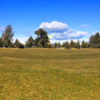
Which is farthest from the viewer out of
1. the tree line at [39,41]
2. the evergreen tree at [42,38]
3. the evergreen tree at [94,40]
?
the evergreen tree at [94,40]

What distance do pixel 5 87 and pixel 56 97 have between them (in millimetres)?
2766

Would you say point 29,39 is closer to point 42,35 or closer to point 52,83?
point 42,35

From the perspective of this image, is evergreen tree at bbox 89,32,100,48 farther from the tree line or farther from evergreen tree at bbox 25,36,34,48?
evergreen tree at bbox 25,36,34,48

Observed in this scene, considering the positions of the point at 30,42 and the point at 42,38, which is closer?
the point at 42,38

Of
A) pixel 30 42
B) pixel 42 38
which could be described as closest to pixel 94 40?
pixel 42 38

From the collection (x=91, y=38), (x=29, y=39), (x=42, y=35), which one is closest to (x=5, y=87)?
(x=42, y=35)

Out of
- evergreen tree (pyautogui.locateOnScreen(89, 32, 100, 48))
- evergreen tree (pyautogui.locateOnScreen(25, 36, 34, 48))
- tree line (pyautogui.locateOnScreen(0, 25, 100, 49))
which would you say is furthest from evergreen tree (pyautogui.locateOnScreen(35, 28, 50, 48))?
evergreen tree (pyautogui.locateOnScreen(89, 32, 100, 48))

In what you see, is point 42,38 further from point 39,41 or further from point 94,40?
point 94,40

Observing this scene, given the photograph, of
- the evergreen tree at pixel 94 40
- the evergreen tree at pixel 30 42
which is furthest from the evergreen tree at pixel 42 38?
the evergreen tree at pixel 94 40

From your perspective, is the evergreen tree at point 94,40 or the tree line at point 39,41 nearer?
the tree line at point 39,41

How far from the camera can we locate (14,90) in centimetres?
541

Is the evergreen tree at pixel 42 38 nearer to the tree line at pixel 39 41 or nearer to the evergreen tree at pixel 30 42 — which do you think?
the tree line at pixel 39 41

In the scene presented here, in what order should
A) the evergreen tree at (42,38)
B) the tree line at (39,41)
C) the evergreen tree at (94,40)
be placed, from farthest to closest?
the evergreen tree at (94,40) → the evergreen tree at (42,38) → the tree line at (39,41)

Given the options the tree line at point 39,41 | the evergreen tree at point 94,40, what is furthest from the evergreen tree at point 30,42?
the evergreen tree at point 94,40
